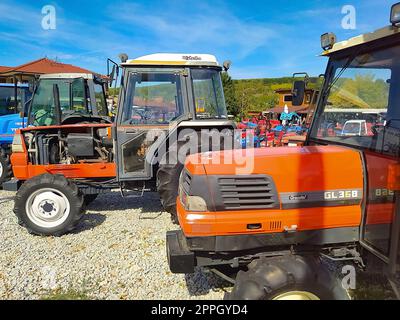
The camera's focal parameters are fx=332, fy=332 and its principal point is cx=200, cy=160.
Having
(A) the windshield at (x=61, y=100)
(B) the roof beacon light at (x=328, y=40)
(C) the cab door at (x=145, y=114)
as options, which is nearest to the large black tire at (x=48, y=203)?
(C) the cab door at (x=145, y=114)

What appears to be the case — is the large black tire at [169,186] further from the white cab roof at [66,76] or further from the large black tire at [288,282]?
the white cab roof at [66,76]

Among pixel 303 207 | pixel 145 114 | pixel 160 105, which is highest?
pixel 160 105

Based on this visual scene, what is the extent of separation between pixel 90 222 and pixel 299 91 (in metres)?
3.63

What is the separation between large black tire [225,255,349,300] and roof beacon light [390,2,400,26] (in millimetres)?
1675

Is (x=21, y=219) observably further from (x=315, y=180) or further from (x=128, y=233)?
(x=315, y=180)

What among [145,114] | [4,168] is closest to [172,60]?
[145,114]

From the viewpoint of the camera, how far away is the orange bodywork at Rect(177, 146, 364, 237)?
2.36 m

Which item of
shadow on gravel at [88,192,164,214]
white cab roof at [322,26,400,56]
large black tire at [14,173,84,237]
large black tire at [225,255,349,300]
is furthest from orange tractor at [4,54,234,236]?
large black tire at [225,255,349,300]

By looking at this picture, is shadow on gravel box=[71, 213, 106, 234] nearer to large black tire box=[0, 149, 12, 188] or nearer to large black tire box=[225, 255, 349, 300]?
large black tire box=[0, 149, 12, 188]

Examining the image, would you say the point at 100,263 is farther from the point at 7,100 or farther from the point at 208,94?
the point at 7,100

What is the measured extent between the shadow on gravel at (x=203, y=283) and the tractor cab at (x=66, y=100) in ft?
11.2

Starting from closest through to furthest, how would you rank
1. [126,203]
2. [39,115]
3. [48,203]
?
[48,203]
[39,115]
[126,203]

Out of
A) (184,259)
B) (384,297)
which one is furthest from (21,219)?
(384,297)

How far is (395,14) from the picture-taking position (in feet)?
7.05
